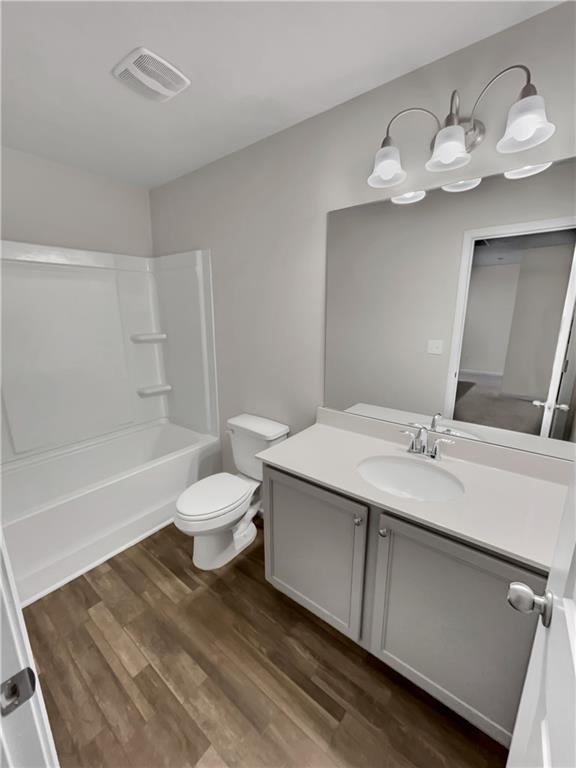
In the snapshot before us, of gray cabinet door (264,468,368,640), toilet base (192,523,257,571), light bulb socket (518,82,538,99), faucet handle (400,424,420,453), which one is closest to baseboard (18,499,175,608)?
toilet base (192,523,257,571)

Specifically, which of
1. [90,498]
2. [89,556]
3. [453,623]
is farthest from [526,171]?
[89,556]

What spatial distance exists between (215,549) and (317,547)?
31.6 inches

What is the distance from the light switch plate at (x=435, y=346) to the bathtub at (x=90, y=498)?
170 cm

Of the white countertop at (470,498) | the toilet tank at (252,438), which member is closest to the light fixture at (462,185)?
the white countertop at (470,498)

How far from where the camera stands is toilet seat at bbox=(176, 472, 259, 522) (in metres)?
1.68

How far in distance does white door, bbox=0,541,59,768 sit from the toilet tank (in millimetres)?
1399

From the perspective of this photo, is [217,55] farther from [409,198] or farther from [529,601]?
[529,601]

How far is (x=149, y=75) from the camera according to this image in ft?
4.30

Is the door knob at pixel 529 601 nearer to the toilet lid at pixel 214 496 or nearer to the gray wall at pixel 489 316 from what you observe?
the gray wall at pixel 489 316

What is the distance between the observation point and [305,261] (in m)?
1.75

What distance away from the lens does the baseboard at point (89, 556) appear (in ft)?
5.43

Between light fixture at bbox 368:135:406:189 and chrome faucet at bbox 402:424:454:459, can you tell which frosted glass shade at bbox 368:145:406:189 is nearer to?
light fixture at bbox 368:135:406:189

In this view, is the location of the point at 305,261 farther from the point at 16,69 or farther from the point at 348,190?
the point at 16,69

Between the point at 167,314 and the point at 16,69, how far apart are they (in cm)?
151
